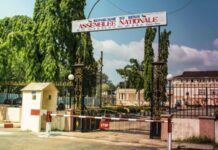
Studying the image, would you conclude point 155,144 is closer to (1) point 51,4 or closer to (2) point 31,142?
(2) point 31,142

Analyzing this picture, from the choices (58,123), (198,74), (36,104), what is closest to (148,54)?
(58,123)

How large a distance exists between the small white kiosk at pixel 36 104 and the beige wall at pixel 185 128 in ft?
22.0

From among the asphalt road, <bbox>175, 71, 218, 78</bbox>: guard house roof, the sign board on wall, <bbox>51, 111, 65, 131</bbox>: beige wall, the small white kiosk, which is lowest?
the asphalt road

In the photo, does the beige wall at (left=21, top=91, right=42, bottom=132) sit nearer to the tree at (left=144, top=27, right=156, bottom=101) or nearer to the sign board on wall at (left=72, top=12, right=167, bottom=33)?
the sign board on wall at (left=72, top=12, right=167, bottom=33)

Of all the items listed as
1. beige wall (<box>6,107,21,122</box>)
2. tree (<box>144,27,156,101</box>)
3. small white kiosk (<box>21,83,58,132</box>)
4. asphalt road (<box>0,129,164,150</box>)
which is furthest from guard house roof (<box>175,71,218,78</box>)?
asphalt road (<box>0,129,164,150</box>)

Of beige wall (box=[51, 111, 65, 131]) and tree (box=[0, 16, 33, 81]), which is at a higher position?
tree (box=[0, 16, 33, 81])

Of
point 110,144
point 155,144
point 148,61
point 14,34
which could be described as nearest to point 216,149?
point 155,144

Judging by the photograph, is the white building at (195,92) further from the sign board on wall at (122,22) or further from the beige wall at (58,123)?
the beige wall at (58,123)

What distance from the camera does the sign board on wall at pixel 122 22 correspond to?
52.8 feet

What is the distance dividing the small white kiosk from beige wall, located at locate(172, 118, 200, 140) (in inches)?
265

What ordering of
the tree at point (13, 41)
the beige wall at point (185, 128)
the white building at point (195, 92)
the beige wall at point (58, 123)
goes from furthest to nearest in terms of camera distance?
the tree at point (13, 41) → the beige wall at point (58, 123) → the white building at point (195, 92) → the beige wall at point (185, 128)

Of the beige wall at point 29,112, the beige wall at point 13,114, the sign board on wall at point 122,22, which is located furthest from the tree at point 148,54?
the beige wall at point 29,112

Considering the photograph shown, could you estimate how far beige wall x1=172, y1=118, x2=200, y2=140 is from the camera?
14672 mm

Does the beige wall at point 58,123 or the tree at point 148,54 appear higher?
the tree at point 148,54
